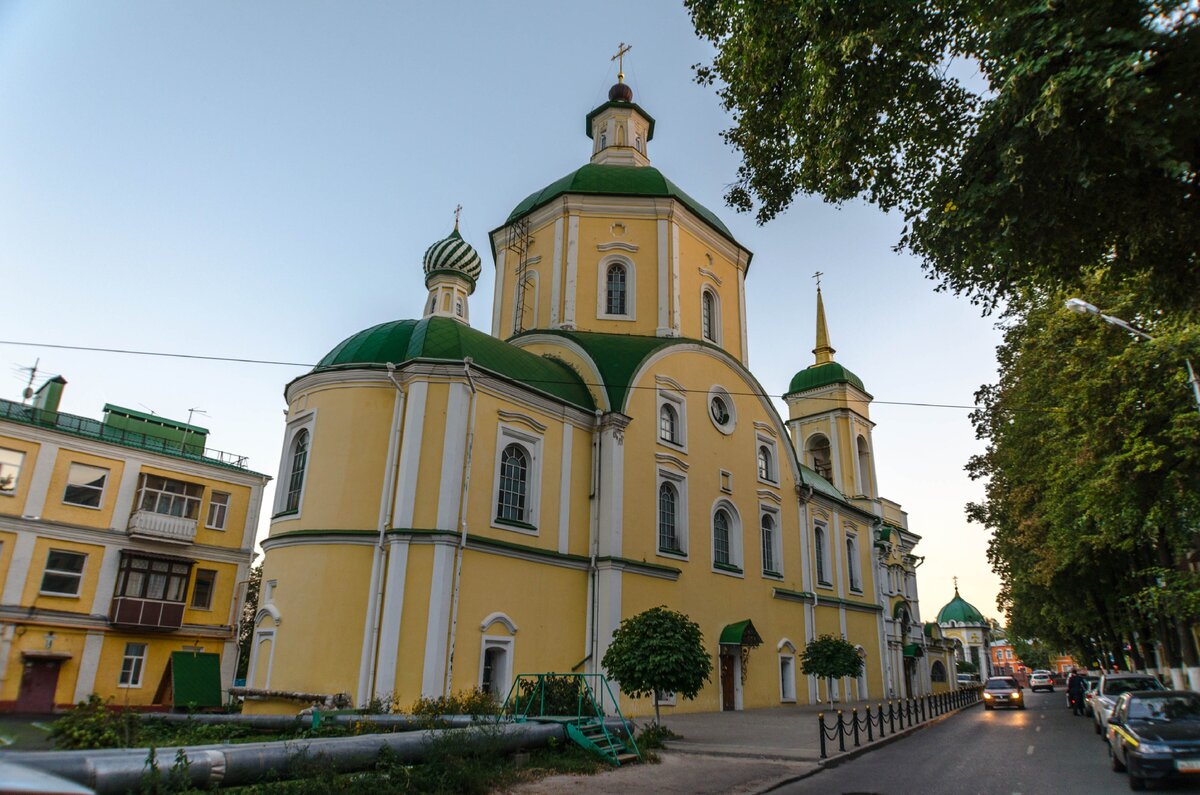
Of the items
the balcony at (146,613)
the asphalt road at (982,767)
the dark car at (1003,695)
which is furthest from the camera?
the dark car at (1003,695)

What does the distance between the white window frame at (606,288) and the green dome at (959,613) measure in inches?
2923

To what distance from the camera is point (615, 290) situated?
24.2m

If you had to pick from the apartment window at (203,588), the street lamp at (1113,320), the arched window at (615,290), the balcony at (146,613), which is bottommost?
the balcony at (146,613)

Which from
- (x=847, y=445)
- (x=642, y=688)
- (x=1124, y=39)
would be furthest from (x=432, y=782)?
(x=847, y=445)

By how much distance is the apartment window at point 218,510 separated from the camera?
27.1 m

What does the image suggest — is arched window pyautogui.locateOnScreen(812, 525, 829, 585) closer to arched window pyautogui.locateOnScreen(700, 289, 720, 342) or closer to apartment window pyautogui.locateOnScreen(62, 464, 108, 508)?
arched window pyautogui.locateOnScreen(700, 289, 720, 342)

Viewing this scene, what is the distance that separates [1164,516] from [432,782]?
1615 cm

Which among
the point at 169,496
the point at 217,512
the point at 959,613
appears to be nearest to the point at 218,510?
the point at 217,512

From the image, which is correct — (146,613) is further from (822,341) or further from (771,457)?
(822,341)

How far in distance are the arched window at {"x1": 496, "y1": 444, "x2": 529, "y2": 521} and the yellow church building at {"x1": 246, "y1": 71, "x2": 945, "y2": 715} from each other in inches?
2.6

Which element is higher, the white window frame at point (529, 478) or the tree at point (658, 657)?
the white window frame at point (529, 478)

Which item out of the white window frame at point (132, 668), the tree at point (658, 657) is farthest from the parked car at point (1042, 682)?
the white window frame at point (132, 668)

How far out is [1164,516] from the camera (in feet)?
52.0

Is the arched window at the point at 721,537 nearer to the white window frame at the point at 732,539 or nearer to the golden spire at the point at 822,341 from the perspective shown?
the white window frame at the point at 732,539
